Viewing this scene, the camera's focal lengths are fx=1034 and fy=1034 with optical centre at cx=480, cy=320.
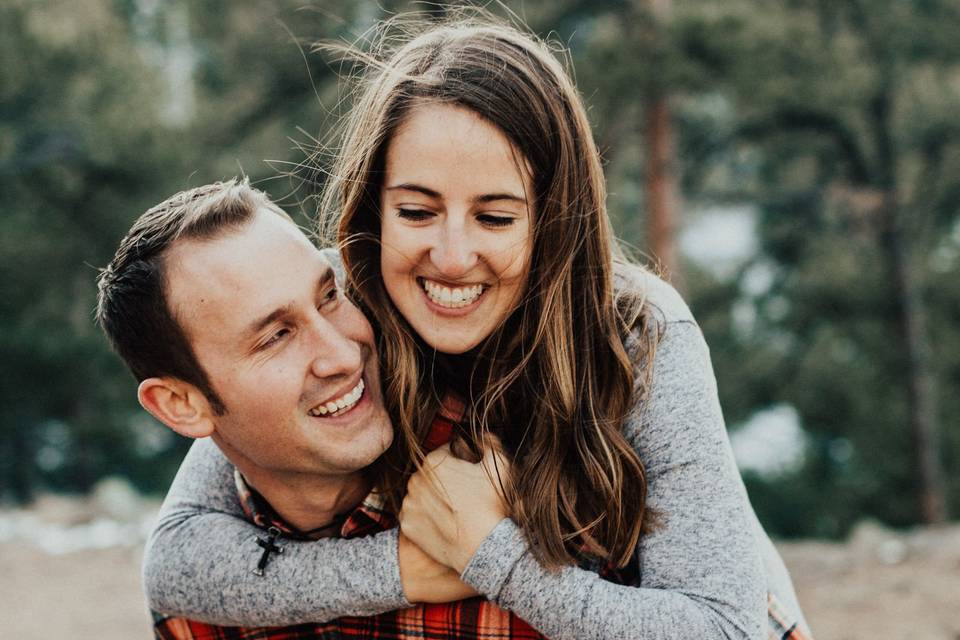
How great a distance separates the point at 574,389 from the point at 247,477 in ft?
2.85

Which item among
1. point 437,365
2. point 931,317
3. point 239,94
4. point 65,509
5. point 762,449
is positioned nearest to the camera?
point 437,365

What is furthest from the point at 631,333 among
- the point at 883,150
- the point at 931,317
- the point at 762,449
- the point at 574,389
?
the point at 762,449

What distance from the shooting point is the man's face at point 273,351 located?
2.37 meters

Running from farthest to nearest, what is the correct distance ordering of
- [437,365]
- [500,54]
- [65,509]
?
[65,509], [437,365], [500,54]

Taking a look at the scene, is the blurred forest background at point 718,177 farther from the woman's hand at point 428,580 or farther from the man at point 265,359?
the woman's hand at point 428,580

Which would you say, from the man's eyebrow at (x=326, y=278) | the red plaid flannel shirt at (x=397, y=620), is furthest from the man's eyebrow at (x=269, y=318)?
the red plaid flannel shirt at (x=397, y=620)

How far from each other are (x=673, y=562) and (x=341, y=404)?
0.83 m

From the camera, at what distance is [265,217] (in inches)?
97.5

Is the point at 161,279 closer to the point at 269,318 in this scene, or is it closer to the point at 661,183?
the point at 269,318

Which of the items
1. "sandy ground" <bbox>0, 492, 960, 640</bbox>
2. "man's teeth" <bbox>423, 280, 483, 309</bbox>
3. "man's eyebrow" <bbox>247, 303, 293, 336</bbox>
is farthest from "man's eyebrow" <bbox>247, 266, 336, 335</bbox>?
"sandy ground" <bbox>0, 492, 960, 640</bbox>

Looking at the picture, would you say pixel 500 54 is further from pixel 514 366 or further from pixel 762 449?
pixel 762 449

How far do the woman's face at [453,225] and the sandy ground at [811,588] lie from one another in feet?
14.8

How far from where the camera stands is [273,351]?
238 cm

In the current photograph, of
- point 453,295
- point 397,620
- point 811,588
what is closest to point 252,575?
point 397,620
